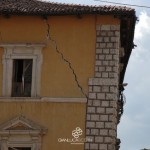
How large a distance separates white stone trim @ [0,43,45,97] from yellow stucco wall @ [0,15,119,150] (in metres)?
0.18

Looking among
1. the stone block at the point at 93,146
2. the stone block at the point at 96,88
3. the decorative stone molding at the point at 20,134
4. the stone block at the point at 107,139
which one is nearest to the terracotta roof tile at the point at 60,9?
the stone block at the point at 96,88

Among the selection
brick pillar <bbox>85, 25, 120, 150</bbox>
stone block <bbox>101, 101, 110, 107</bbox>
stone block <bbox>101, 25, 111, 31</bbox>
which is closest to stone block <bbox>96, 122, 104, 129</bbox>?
brick pillar <bbox>85, 25, 120, 150</bbox>

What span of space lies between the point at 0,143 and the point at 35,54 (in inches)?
126

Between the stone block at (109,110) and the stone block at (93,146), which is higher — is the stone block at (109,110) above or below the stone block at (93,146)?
above

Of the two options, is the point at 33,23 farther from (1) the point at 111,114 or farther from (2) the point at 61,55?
(1) the point at 111,114

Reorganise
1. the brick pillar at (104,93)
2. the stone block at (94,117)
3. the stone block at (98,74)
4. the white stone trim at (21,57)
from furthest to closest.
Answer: the white stone trim at (21,57), the stone block at (98,74), the stone block at (94,117), the brick pillar at (104,93)

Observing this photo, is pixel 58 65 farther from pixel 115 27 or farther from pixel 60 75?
pixel 115 27

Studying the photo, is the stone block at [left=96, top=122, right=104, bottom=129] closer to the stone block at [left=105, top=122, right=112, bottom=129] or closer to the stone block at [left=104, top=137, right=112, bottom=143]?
the stone block at [left=105, top=122, right=112, bottom=129]

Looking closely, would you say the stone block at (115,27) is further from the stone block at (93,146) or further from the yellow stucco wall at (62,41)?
the stone block at (93,146)

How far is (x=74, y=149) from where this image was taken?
2064 centimetres

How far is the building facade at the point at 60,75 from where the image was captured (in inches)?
822

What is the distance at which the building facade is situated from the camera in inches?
822

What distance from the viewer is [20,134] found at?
21.0 m

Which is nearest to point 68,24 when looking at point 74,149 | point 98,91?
point 98,91
